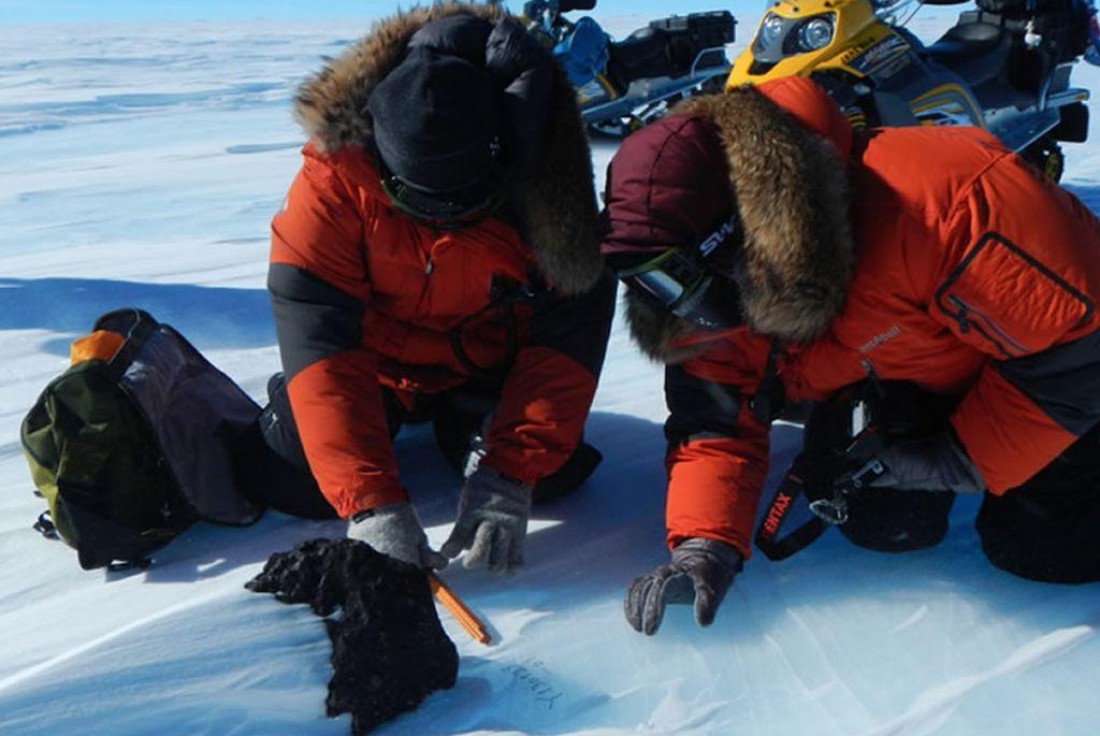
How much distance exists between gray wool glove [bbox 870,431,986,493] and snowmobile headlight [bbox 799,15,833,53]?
231 centimetres

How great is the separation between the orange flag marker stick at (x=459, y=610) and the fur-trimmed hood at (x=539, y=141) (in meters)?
0.58

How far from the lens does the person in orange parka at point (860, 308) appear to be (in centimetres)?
148

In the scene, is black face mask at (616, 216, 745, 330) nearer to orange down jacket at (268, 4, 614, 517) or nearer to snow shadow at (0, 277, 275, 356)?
orange down jacket at (268, 4, 614, 517)

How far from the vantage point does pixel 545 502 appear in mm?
2178

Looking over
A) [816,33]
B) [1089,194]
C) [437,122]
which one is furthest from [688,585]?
[1089,194]

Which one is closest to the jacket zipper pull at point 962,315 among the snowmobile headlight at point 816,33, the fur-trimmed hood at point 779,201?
the fur-trimmed hood at point 779,201

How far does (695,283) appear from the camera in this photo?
1563 mm

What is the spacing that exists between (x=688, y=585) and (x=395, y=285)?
0.78 m

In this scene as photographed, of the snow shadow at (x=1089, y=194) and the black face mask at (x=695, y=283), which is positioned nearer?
the black face mask at (x=695, y=283)

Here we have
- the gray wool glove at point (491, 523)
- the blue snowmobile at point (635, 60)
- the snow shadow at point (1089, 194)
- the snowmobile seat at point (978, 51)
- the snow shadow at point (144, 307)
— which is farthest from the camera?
the blue snowmobile at point (635, 60)

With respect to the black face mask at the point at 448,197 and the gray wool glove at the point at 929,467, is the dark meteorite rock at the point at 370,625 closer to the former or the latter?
the black face mask at the point at 448,197

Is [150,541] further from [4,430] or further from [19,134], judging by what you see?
[19,134]

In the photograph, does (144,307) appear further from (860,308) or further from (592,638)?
(860,308)

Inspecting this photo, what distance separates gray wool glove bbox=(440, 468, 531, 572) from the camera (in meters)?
1.82
